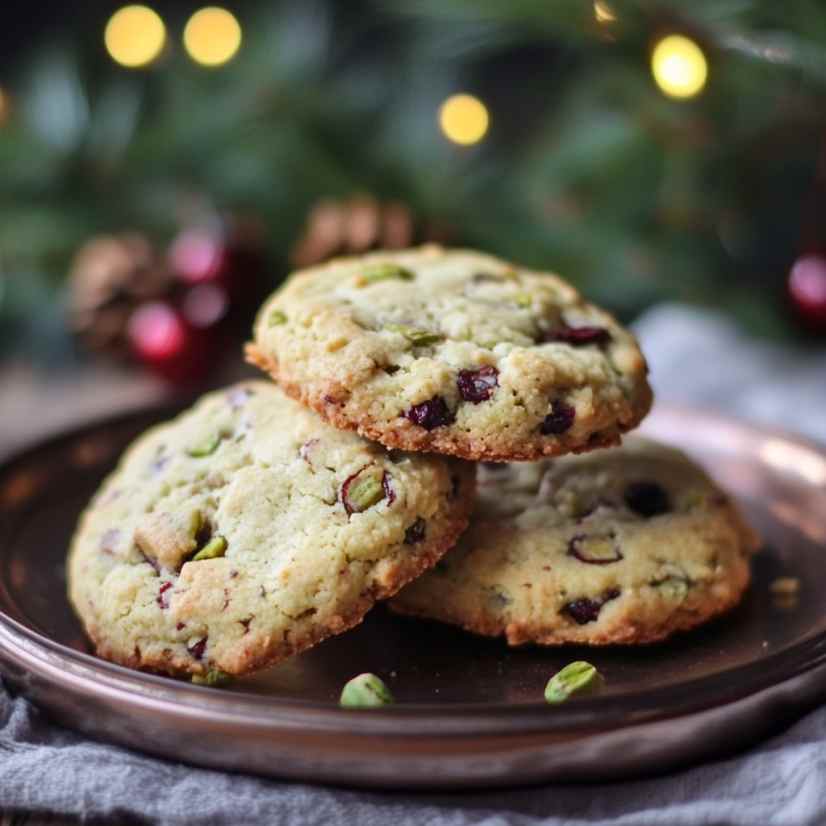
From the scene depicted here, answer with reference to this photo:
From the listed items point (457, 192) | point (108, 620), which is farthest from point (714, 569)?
point (457, 192)

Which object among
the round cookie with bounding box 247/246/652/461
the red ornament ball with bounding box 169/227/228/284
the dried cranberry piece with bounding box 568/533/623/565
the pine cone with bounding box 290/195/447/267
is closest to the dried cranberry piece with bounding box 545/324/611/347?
the round cookie with bounding box 247/246/652/461

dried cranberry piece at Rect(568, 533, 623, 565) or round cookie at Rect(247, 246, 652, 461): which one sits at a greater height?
round cookie at Rect(247, 246, 652, 461)

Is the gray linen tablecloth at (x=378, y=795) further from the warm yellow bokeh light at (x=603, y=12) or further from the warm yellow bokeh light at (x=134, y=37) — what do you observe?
the warm yellow bokeh light at (x=134, y=37)

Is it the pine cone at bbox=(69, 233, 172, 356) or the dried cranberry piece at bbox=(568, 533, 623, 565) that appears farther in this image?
the pine cone at bbox=(69, 233, 172, 356)

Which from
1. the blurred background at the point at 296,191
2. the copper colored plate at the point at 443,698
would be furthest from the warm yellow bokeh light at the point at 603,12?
the copper colored plate at the point at 443,698

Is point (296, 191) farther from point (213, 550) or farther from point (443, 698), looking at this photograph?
point (443, 698)

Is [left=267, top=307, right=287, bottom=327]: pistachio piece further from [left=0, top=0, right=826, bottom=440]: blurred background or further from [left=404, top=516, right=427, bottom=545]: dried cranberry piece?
[left=0, top=0, right=826, bottom=440]: blurred background
